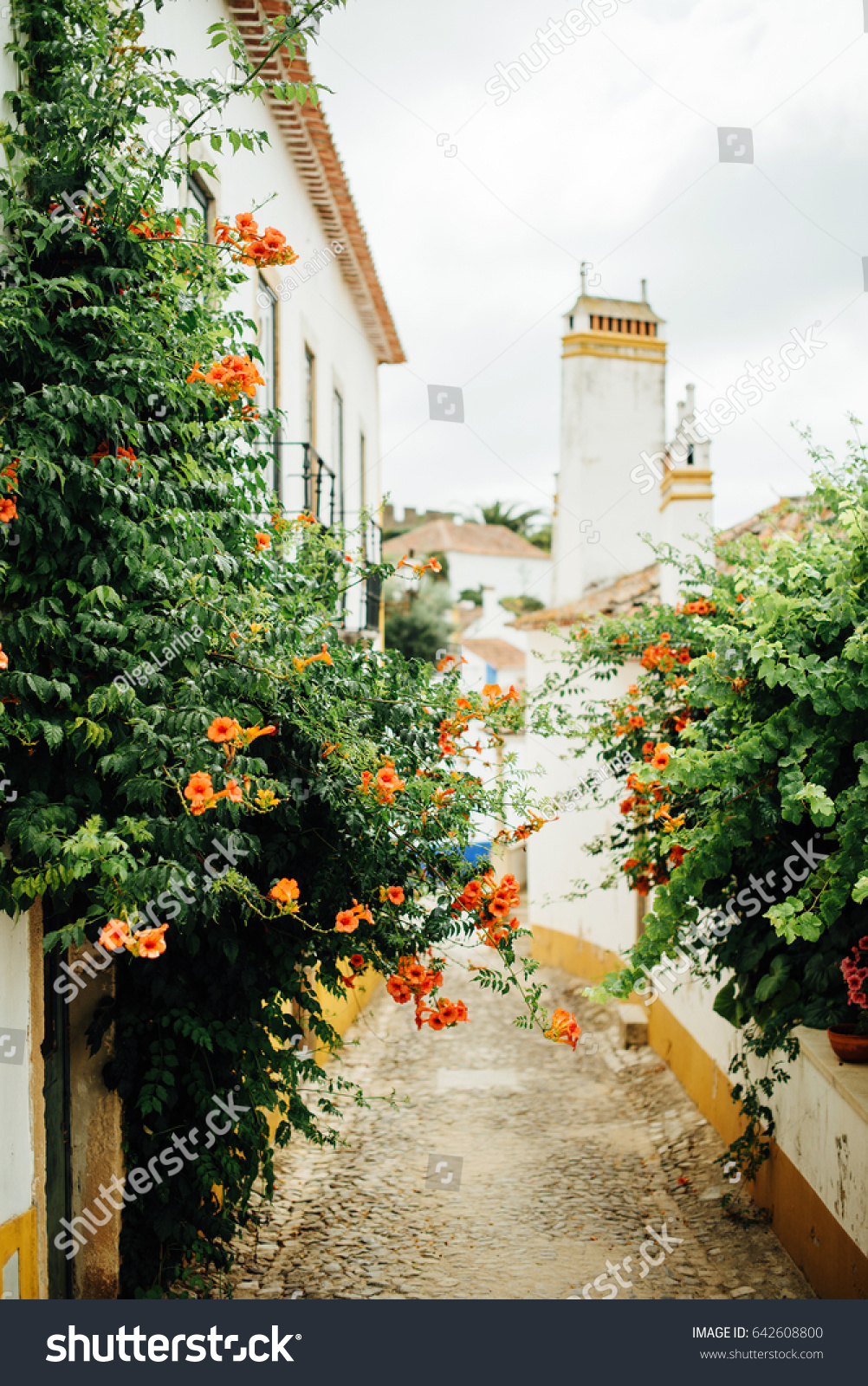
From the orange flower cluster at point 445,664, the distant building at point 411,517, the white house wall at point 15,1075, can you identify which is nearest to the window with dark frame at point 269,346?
the orange flower cluster at point 445,664

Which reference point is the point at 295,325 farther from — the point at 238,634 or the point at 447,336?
the point at 447,336

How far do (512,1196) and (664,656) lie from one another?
10.8ft

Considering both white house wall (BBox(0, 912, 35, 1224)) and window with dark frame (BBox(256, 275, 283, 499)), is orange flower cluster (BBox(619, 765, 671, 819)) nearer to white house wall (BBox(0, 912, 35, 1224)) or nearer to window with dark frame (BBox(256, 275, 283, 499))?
white house wall (BBox(0, 912, 35, 1224))

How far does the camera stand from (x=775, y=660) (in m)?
3.79

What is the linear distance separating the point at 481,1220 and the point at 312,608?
142 inches

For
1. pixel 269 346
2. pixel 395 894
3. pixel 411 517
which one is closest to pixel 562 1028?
pixel 395 894

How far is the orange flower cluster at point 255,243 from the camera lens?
11.1ft

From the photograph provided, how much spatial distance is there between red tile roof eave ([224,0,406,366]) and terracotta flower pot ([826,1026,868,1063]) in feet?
17.2

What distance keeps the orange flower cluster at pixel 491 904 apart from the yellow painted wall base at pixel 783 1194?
186 cm

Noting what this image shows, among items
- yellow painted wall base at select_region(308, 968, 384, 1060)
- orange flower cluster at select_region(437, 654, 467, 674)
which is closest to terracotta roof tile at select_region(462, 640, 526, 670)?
yellow painted wall base at select_region(308, 968, 384, 1060)

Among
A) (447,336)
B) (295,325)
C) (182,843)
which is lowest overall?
(182,843)

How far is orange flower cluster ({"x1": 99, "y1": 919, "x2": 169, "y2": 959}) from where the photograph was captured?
8.52ft

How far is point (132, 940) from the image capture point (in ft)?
8.66

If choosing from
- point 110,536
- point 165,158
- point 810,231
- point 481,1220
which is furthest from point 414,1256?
point 810,231
